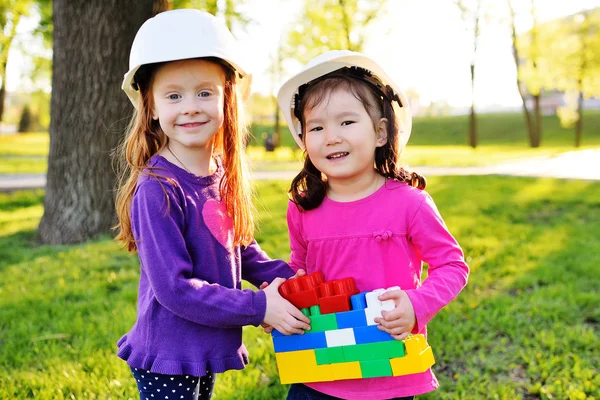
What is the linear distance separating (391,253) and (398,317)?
0.26 metres

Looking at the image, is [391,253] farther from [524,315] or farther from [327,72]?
[524,315]

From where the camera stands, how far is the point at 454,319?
388cm

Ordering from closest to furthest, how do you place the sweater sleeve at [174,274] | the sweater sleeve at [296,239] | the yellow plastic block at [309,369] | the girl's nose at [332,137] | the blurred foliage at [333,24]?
the sweater sleeve at [174,274] < the yellow plastic block at [309,369] < the girl's nose at [332,137] < the sweater sleeve at [296,239] < the blurred foliage at [333,24]

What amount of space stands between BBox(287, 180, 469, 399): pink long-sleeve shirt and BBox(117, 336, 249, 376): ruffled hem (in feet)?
1.11

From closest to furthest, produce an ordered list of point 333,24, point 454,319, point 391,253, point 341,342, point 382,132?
point 341,342 < point 391,253 < point 382,132 < point 454,319 < point 333,24

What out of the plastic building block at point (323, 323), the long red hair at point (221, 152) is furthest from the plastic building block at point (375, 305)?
the long red hair at point (221, 152)

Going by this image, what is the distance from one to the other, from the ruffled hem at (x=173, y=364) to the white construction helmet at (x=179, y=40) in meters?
0.91

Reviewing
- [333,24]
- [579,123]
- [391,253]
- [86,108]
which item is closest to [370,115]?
[391,253]

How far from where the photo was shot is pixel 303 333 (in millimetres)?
1872

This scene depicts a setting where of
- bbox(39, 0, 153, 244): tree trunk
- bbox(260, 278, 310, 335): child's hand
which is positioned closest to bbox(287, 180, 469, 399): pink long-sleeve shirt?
bbox(260, 278, 310, 335): child's hand

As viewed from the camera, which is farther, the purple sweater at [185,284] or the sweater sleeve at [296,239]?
the sweater sleeve at [296,239]

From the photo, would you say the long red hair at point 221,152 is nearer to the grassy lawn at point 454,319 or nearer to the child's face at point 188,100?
the child's face at point 188,100

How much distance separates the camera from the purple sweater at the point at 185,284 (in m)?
1.76

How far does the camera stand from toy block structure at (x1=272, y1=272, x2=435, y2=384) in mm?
1807
